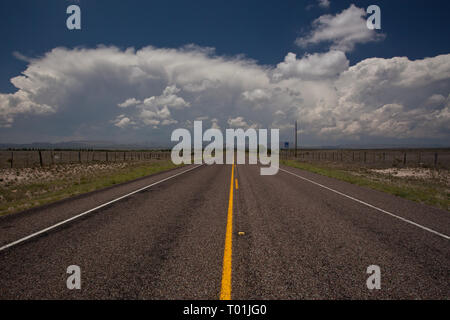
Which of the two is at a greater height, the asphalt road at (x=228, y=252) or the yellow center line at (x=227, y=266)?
the yellow center line at (x=227, y=266)

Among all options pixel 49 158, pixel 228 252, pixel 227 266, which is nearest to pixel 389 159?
pixel 228 252

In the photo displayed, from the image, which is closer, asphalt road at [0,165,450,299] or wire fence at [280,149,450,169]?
asphalt road at [0,165,450,299]

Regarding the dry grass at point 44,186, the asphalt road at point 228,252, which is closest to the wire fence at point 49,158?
the dry grass at point 44,186

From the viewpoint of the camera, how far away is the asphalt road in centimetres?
306

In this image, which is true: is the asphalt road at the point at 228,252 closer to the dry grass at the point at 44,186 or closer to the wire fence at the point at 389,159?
the dry grass at the point at 44,186

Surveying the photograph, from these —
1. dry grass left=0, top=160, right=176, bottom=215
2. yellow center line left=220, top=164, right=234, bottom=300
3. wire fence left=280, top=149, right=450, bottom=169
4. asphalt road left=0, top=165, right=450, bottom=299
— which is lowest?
dry grass left=0, top=160, right=176, bottom=215

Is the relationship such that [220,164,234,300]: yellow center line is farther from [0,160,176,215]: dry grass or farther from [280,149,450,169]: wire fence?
[280,149,450,169]: wire fence

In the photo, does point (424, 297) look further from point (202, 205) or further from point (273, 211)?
point (202, 205)

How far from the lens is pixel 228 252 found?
413 cm

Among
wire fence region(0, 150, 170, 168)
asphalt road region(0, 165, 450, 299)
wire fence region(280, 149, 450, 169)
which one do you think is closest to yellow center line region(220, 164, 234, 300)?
asphalt road region(0, 165, 450, 299)

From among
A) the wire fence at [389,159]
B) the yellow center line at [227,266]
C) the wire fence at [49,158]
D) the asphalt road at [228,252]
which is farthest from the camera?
the wire fence at [389,159]

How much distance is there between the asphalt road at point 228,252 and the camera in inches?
120
